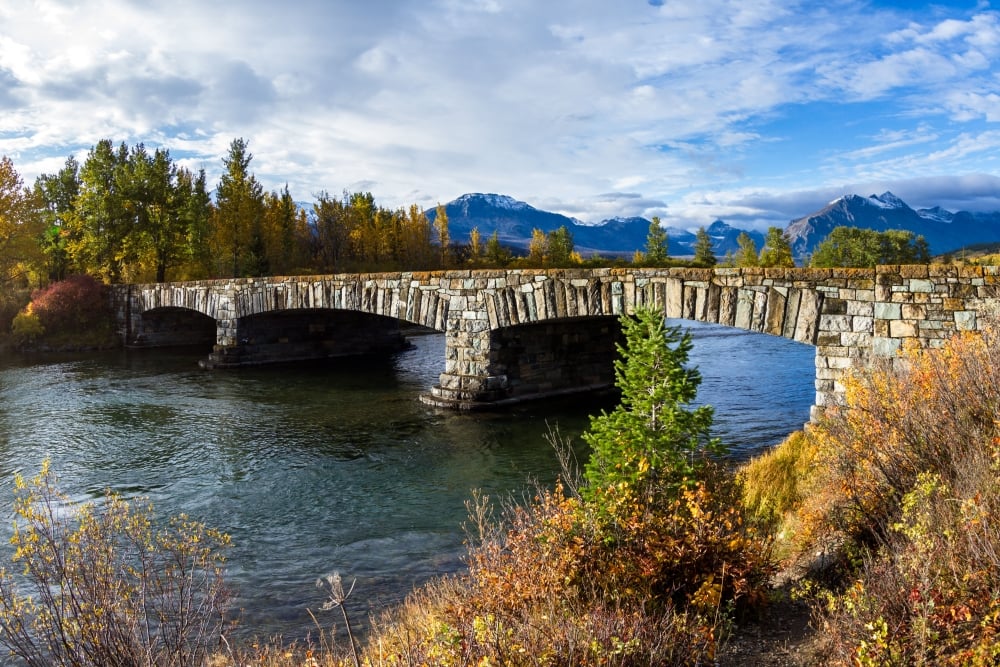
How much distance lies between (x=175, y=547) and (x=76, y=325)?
1680 inches

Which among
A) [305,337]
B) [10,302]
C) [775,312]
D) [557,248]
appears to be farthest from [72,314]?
[557,248]

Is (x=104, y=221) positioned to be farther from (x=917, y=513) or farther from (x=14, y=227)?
(x=917, y=513)

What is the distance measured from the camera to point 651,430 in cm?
642

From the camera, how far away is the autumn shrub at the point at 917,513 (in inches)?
151

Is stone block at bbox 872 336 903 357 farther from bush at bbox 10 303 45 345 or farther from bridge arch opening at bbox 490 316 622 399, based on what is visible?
bush at bbox 10 303 45 345

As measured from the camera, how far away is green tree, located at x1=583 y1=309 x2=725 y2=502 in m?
6.21

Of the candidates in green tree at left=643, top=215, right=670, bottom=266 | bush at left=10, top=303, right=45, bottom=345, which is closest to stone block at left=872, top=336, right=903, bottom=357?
bush at left=10, top=303, right=45, bottom=345

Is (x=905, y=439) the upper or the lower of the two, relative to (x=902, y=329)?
lower

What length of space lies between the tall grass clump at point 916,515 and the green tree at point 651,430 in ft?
4.77

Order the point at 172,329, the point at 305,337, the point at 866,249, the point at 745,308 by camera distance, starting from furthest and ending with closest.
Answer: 1. the point at 866,249
2. the point at 172,329
3. the point at 305,337
4. the point at 745,308

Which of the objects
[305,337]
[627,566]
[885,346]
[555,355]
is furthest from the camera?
[305,337]

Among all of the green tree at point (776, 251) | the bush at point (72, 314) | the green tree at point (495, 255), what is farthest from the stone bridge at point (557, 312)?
the green tree at point (776, 251)

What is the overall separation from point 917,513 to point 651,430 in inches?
88.3

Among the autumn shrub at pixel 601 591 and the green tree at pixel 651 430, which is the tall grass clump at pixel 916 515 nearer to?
the autumn shrub at pixel 601 591
